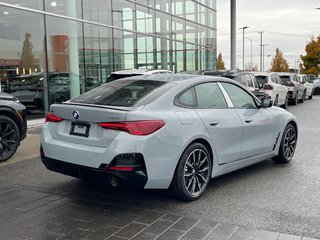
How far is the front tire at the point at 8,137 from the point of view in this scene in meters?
6.98

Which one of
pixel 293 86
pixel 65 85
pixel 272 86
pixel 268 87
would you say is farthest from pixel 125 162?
pixel 293 86

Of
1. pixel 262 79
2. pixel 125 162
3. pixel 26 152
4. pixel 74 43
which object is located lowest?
pixel 26 152

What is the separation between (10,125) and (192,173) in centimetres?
388

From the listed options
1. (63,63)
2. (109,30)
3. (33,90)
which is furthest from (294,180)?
(109,30)

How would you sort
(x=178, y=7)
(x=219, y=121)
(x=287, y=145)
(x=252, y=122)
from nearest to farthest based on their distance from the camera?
1. (x=219, y=121)
2. (x=252, y=122)
3. (x=287, y=145)
4. (x=178, y=7)

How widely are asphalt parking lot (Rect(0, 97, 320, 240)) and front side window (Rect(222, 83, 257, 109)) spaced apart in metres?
1.08

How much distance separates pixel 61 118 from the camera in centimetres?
477

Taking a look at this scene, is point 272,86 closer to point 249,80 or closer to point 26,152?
point 249,80

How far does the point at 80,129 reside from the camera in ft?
14.9

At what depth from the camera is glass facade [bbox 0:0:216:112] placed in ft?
42.5

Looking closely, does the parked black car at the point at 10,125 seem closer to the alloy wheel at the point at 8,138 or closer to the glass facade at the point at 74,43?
the alloy wheel at the point at 8,138

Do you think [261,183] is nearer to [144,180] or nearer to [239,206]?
[239,206]

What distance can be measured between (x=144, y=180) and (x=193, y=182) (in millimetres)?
824

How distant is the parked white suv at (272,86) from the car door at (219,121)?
10598 mm
